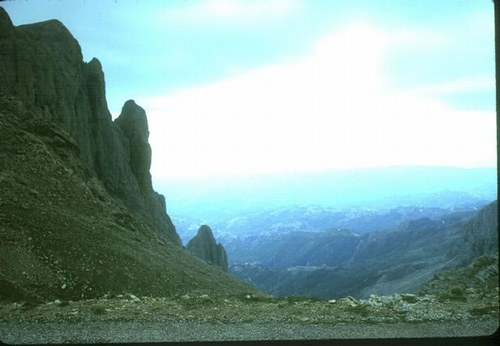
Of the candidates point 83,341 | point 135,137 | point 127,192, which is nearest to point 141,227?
point 127,192

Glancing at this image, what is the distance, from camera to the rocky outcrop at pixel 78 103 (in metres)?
36.4

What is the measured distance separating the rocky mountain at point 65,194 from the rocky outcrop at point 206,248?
26.2m

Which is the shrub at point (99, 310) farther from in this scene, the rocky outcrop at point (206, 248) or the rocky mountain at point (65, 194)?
the rocky outcrop at point (206, 248)

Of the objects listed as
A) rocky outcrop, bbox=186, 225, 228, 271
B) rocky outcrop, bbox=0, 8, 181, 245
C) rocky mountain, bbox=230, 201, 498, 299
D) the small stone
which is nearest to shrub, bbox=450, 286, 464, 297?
the small stone

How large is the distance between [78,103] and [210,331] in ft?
134

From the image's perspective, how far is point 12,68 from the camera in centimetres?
3572

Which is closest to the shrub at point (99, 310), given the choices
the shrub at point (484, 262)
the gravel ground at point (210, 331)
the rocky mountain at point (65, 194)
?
the gravel ground at point (210, 331)

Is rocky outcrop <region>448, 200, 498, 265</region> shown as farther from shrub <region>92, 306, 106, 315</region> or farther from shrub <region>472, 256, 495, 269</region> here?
shrub <region>92, 306, 106, 315</region>

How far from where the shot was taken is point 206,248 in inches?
3167

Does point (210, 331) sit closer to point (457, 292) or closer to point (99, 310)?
point (99, 310)

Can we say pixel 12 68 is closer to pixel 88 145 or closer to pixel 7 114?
pixel 7 114

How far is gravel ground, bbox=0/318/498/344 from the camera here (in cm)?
930

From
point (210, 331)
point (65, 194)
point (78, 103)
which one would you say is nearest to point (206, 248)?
point (78, 103)

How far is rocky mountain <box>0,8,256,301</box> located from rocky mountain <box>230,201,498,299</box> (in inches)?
1847
